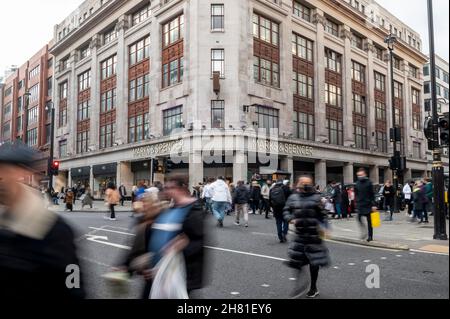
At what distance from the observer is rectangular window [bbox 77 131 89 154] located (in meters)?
46.1

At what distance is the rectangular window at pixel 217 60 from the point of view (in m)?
31.2

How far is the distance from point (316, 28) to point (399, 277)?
119 feet

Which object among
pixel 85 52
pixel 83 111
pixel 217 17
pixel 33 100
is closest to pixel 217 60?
pixel 217 17

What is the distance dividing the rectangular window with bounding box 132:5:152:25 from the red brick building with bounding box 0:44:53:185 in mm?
22785

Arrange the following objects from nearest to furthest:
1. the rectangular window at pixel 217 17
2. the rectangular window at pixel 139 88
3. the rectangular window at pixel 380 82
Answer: the rectangular window at pixel 217 17, the rectangular window at pixel 139 88, the rectangular window at pixel 380 82

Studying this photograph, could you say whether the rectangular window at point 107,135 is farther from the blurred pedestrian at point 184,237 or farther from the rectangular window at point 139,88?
the blurred pedestrian at point 184,237

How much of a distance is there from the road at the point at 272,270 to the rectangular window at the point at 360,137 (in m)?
35.6

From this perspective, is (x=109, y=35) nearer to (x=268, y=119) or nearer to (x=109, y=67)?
(x=109, y=67)

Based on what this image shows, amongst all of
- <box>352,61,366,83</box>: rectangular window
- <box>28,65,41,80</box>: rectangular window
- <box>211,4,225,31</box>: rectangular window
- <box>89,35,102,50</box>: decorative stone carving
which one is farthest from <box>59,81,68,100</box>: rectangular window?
<box>352,61,366,83</box>: rectangular window

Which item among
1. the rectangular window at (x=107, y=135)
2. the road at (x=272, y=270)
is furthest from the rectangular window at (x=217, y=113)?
the road at (x=272, y=270)

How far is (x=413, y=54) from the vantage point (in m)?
54.5

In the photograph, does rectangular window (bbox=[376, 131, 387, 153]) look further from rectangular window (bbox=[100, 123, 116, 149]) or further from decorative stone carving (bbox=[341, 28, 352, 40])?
rectangular window (bbox=[100, 123, 116, 149])

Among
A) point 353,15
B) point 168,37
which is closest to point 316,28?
point 353,15

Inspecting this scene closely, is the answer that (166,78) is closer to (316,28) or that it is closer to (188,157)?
(188,157)
